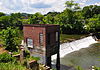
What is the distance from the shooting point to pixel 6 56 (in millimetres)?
9375

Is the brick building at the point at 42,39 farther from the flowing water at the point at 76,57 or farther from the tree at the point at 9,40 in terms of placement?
the flowing water at the point at 76,57

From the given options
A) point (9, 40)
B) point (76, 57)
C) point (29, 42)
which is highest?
point (29, 42)

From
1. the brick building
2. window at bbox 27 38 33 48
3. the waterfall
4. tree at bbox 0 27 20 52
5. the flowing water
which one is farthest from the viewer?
the waterfall

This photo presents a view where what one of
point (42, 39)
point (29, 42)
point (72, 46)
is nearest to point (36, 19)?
point (72, 46)

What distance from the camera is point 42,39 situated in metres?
11.2

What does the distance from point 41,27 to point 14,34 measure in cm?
555

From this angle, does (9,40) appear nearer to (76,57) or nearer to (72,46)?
(76,57)

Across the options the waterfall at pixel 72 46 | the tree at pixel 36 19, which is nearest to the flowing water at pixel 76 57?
the waterfall at pixel 72 46

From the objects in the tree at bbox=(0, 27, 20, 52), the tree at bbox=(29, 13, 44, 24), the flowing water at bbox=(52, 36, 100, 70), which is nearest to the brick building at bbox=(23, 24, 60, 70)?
the tree at bbox=(0, 27, 20, 52)

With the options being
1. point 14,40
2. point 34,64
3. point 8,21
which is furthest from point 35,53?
point 8,21

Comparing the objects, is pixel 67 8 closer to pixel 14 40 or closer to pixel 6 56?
pixel 14 40

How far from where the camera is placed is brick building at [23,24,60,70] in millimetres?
11047

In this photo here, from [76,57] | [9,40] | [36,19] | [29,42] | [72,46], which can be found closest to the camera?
[29,42]

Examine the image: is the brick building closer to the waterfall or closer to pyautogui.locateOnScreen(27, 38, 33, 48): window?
pyautogui.locateOnScreen(27, 38, 33, 48): window
